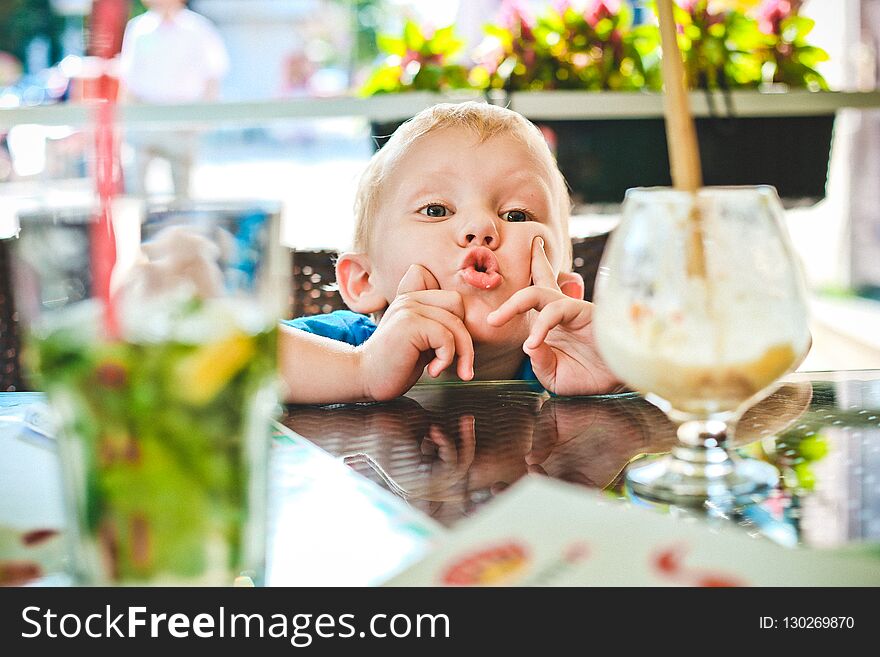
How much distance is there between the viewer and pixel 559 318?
950 mm

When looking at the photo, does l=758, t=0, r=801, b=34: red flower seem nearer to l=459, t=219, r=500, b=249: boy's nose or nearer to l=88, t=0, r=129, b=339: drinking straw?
l=459, t=219, r=500, b=249: boy's nose

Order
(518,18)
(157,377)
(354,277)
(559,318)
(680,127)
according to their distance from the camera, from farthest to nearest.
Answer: (518,18), (354,277), (559,318), (680,127), (157,377)

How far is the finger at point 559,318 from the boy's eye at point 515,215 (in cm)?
31

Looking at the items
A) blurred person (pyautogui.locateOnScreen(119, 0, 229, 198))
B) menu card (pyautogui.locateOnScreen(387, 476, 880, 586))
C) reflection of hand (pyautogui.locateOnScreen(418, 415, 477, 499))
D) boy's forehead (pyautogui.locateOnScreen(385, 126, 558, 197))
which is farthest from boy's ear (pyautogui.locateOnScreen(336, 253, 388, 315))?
blurred person (pyautogui.locateOnScreen(119, 0, 229, 198))

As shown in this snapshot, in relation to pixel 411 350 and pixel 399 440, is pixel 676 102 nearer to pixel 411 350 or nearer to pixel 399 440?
pixel 399 440

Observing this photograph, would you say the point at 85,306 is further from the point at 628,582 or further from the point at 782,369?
the point at 782,369

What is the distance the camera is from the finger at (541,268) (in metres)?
1.20

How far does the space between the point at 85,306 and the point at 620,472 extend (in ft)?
1.23

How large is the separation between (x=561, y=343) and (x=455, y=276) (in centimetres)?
24

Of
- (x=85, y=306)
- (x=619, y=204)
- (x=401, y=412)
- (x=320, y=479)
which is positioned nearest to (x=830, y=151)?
(x=619, y=204)

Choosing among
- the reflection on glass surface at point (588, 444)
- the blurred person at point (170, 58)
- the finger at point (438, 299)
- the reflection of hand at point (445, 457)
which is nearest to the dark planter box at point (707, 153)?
the finger at point (438, 299)

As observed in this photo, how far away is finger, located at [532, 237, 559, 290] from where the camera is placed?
1.20 metres

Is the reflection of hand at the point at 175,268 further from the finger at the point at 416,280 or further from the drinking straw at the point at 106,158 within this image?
the finger at the point at 416,280

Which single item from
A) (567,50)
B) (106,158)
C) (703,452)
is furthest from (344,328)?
(567,50)
